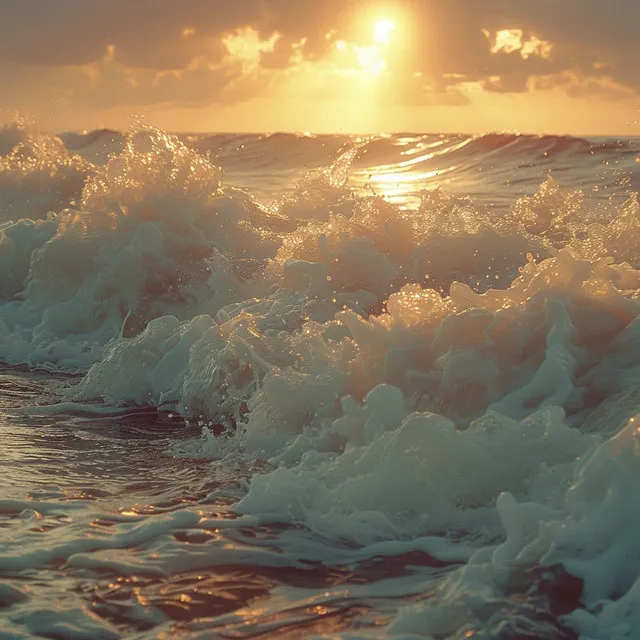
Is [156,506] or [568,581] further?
[156,506]

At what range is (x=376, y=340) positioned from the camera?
5797 millimetres

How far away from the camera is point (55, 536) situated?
163 inches

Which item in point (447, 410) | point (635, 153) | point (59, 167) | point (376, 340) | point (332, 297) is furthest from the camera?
point (635, 153)

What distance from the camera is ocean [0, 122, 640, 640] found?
350cm

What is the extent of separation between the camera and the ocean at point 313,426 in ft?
11.5

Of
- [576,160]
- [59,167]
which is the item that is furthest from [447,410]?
[576,160]

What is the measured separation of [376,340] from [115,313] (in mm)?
4713

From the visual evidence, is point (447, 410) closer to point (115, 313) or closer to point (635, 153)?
point (115, 313)

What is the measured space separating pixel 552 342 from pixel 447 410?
28.3 inches

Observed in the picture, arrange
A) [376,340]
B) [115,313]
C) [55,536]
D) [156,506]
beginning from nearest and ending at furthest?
[55,536], [156,506], [376,340], [115,313]

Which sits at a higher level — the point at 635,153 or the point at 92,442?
the point at 635,153

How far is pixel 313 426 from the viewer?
5.52 metres

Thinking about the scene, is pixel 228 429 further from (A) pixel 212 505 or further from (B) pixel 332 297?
(B) pixel 332 297

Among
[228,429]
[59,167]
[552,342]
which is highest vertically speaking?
[59,167]
